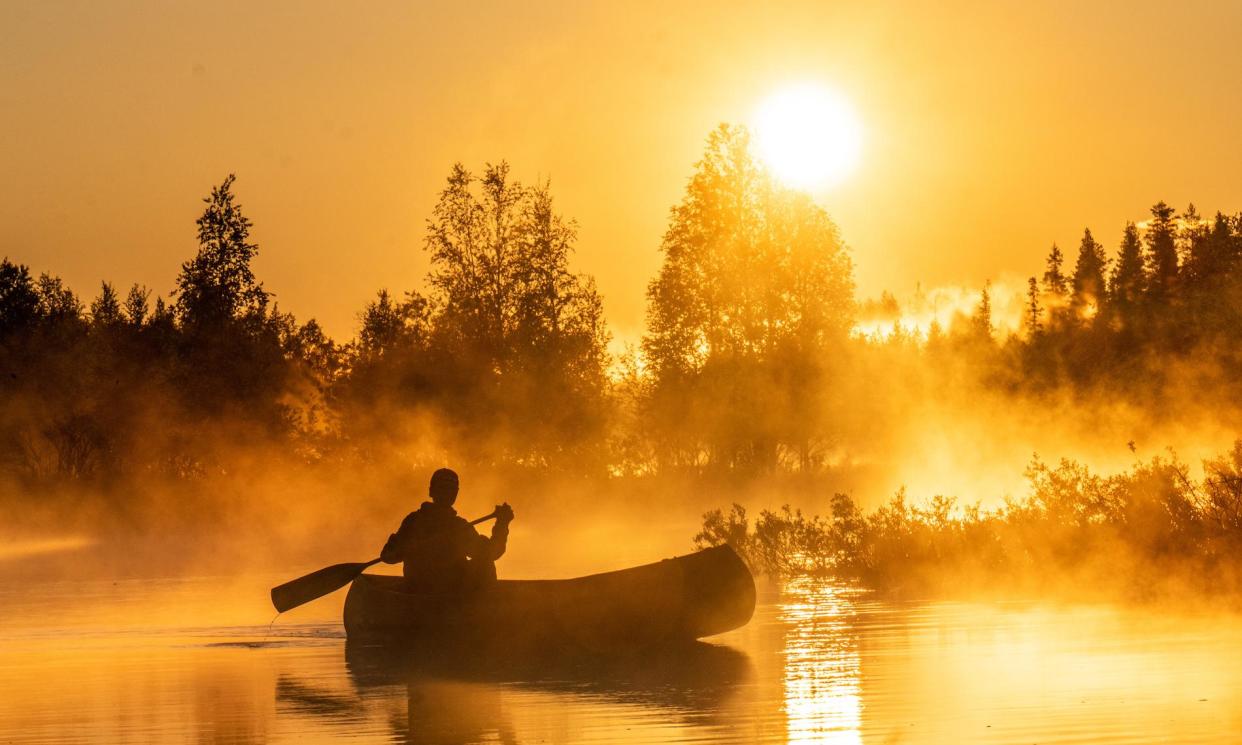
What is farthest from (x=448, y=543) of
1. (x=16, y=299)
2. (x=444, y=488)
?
(x=16, y=299)

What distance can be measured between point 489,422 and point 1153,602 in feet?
142

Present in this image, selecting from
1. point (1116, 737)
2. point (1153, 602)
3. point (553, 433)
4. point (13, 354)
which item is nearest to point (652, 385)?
point (553, 433)

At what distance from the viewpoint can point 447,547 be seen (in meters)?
21.2

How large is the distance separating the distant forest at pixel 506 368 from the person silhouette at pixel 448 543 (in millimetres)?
39941

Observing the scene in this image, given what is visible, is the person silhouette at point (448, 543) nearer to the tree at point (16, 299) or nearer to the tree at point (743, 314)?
the tree at point (743, 314)

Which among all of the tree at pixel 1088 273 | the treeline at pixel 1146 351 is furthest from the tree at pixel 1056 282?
the treeline at pixel 1146 351

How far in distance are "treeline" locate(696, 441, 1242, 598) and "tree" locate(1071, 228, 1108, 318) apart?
423 feet

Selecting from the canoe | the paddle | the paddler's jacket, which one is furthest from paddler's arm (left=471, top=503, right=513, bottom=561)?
the paddle

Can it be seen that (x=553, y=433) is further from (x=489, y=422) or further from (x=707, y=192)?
(x=707, y=192)

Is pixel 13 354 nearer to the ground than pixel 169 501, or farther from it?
farther from it

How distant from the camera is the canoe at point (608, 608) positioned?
66.9 ft

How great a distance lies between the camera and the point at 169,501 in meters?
56.4

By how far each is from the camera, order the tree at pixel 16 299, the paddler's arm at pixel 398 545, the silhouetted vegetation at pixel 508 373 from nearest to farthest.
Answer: the paddler's arm at pixel 398 545
the silhouetted vegetation at pixel 508 373
the tree at pixel 16 299

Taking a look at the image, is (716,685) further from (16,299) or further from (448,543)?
(16,299)
